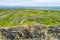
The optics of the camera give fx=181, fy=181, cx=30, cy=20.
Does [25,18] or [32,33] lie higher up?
[25,18]

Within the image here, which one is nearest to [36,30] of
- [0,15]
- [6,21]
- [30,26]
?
[30,26]

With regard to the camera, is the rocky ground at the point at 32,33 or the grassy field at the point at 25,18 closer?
the rocky ground at the point at 32,33

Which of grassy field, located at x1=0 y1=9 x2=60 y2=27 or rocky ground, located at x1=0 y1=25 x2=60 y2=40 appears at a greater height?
grassy field, located at x1=0 y1=9 x2=60 y2=27

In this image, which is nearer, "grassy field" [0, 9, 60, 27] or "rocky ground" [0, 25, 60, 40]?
"rocky ground" [0, 25, 60, 40]

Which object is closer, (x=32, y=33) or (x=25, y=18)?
(x=32, y=33)
